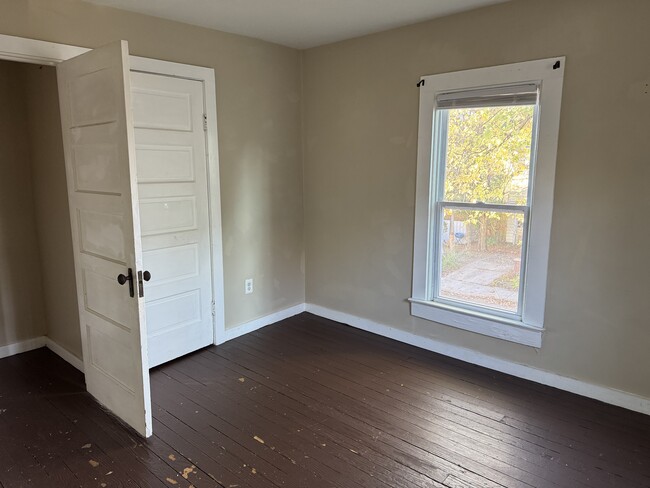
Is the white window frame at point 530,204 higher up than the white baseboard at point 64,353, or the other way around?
the white window frame at point 530,204

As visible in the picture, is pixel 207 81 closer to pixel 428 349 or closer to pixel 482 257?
pixel 482 257

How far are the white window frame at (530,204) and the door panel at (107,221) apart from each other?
A: 206 centimetres

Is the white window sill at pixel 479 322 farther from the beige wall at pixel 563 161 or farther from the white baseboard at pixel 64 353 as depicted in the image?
the white baseboard at pixel 64 353

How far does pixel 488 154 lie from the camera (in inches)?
122

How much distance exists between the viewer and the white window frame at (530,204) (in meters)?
2.76

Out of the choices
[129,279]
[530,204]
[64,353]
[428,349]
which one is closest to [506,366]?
[428,349]

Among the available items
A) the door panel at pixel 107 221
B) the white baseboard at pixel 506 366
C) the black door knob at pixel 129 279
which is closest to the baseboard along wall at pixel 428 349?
the white baseboard at pixel 506 366

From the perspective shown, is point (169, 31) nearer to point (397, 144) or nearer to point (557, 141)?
point (397, 144)

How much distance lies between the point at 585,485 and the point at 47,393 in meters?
3.14

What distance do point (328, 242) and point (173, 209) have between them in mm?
1472

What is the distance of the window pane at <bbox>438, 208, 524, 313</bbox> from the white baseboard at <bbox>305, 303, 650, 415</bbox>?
381 millimetres

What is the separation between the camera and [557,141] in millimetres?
2752

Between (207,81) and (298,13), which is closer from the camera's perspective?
(298,13)

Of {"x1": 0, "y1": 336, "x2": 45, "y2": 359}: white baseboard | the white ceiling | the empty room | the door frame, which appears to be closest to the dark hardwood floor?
the empty room
